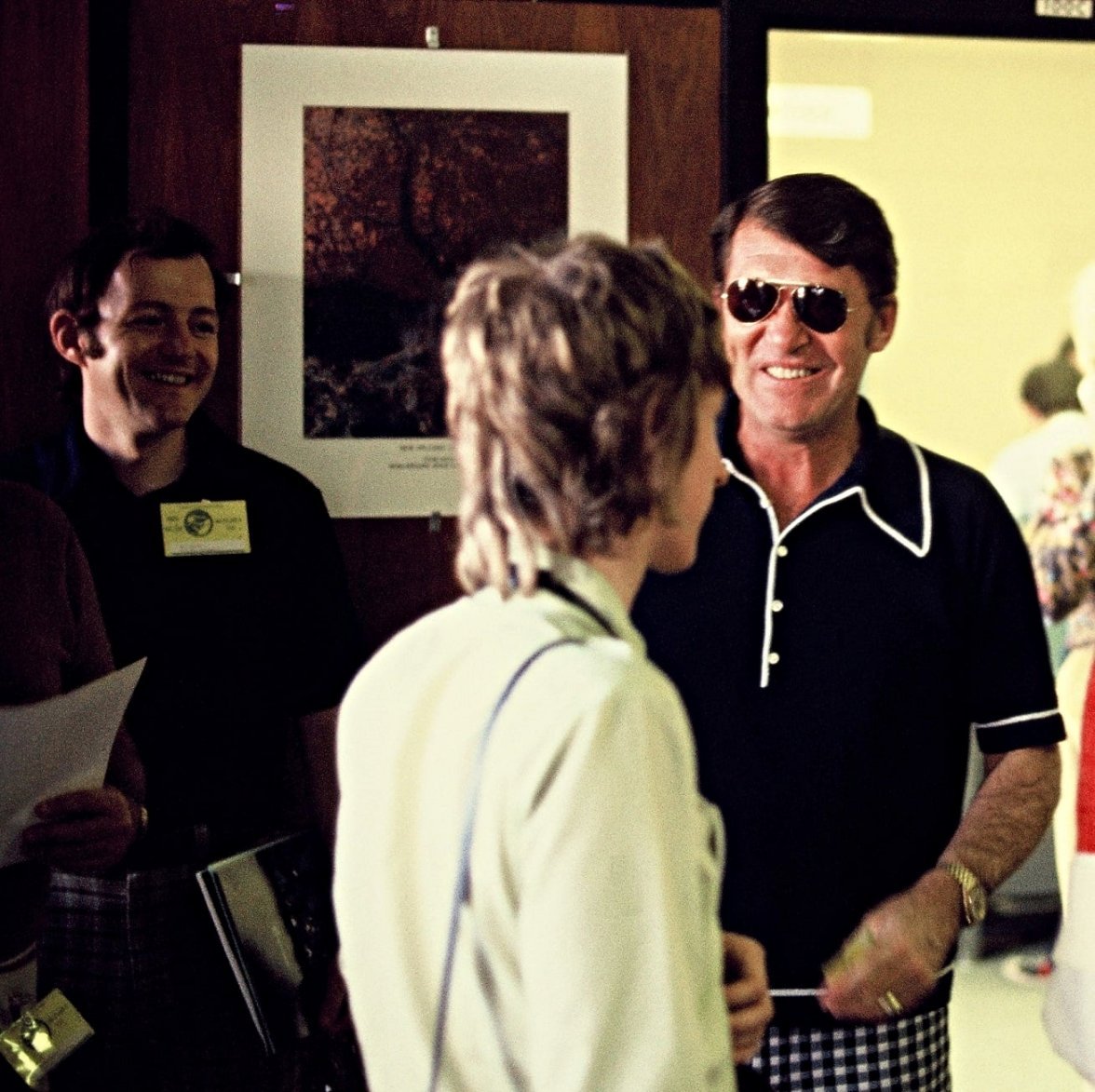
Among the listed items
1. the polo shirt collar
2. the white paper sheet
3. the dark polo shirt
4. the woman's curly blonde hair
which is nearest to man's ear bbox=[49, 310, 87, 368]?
the dark polo shirt

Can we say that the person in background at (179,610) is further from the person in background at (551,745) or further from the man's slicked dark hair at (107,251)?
the person in background at (551,745)

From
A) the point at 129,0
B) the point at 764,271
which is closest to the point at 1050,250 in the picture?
the point at 764,271

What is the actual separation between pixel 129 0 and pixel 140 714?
1263 mm

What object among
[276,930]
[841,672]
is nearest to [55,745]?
[276,930]

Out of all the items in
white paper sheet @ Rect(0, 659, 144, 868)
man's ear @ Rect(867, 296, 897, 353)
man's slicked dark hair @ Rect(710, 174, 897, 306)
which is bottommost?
white paper sheet @ Rect(0, 659, 144, 868)

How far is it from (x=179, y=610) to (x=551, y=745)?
152 cm

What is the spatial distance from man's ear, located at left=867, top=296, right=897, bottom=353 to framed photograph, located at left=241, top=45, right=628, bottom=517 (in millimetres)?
712

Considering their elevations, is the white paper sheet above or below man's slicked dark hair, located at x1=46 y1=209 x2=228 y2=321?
below

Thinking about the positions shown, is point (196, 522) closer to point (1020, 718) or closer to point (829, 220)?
point (829, 220)

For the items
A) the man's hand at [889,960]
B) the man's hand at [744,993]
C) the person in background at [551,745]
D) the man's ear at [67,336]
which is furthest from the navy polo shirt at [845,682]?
the man's ear at [67,336]

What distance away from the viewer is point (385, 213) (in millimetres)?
2516

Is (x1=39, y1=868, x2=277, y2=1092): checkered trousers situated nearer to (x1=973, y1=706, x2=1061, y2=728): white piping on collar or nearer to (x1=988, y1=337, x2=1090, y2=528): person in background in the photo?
(x1=973, y1=706, x2=1061, y2=728): white piping on collar

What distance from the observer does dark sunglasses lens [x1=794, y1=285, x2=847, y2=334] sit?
1.87m

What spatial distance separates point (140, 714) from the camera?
2.27m
